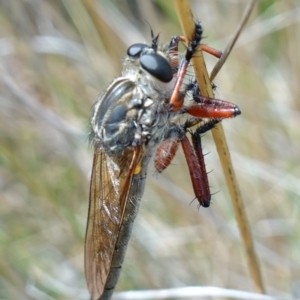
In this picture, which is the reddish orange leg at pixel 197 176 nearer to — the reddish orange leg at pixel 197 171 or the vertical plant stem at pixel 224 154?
the reddish orange leg at pixel 197 171

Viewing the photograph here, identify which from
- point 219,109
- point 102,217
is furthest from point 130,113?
point 102,217

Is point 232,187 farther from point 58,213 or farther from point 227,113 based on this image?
point 58,213

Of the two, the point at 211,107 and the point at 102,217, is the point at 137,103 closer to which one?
the point at 211,107

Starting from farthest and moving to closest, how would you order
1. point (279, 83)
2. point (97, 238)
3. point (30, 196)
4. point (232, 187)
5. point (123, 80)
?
point (279, 83), point (30, 196), point (97, 238), point (123, 80), point (232, 187)

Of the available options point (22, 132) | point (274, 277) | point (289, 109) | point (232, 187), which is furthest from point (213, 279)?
point (232, 187)

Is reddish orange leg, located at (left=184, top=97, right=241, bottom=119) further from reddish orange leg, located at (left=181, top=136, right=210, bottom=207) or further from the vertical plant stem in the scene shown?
reddish orange leg, located at (left=181, top=136, right=210, bottom=207)

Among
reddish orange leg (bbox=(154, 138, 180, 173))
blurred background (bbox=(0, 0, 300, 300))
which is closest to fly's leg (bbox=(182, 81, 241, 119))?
reddish orange leg (bbox=(154, 138, 180, 173))
